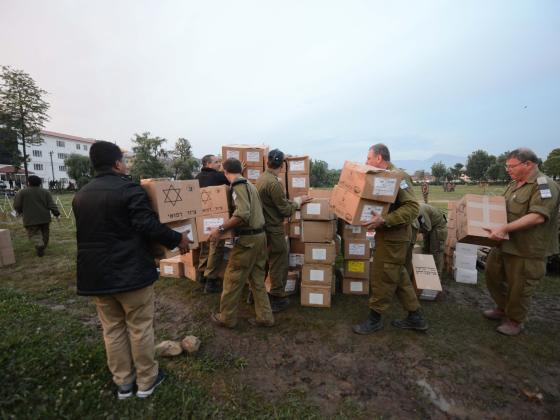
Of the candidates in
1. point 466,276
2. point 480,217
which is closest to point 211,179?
point 480,217

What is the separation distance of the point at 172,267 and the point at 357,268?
330 cm

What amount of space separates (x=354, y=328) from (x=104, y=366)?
8.66 feet

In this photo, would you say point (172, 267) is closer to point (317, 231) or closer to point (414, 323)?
point (317, 231)

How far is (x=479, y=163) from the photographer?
59938 mm

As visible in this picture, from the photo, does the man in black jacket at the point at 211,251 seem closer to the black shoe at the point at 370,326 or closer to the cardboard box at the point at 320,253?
the cardboard box at the point at 320,253

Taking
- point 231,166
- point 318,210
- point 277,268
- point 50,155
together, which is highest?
point 50,155

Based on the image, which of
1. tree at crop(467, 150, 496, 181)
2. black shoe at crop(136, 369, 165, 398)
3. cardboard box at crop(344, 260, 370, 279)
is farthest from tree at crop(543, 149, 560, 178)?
black shoe at crop(136, 369, 165, 398)

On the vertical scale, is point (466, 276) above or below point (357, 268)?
below

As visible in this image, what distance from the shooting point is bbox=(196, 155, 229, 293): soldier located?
4.33 meters

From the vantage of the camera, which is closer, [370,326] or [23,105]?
[370,326]

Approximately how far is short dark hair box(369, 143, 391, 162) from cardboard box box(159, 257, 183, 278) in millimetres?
3846

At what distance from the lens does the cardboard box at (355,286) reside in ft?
14.1

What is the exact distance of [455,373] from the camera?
8.48ft

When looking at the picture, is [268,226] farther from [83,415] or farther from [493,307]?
[493,307]
